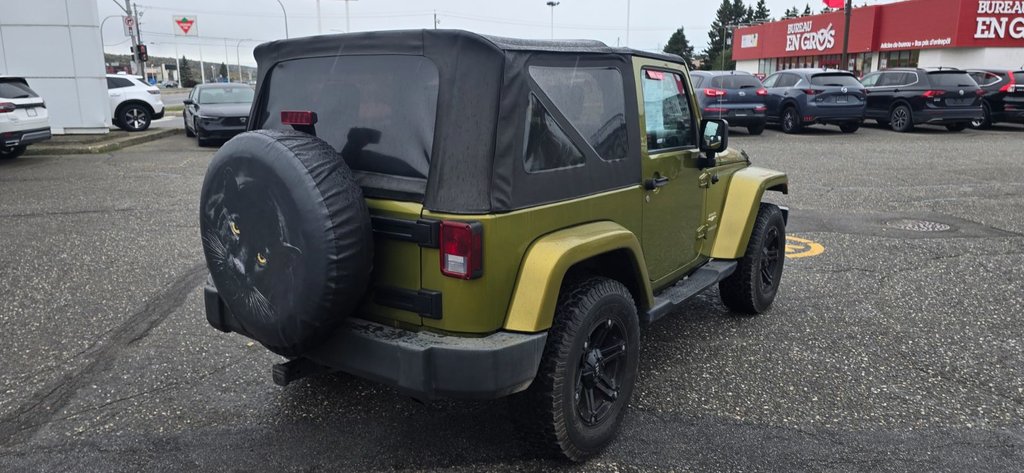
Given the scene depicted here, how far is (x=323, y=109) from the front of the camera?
3262mm

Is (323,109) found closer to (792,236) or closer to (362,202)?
(362,202)

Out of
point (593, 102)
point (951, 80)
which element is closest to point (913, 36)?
point (951, 80)

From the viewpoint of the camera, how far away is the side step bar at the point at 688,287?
3748 mm

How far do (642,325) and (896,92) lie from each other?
59.7ft

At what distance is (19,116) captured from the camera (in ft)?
41.4

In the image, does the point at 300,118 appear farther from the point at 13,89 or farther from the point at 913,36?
the point at 913,36

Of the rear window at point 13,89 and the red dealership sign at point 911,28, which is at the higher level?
the red dealership sign at point 911,28

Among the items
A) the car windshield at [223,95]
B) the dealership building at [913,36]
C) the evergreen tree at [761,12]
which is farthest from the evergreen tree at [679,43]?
the car windshield at [223,95]

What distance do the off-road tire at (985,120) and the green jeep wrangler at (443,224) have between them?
1960 centimetres

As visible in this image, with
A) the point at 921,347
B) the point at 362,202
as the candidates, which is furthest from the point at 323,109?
the point at 921,347

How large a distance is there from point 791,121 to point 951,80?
3.78 metres

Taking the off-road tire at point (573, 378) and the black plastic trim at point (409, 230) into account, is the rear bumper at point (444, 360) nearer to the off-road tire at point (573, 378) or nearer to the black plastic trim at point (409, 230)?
the off-road tire at point (573, 378)

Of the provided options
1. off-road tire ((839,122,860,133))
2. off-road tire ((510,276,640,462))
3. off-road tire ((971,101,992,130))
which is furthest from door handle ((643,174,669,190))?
off-road tire ((971,101,992,130))

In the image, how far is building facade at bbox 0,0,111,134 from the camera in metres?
16.2
